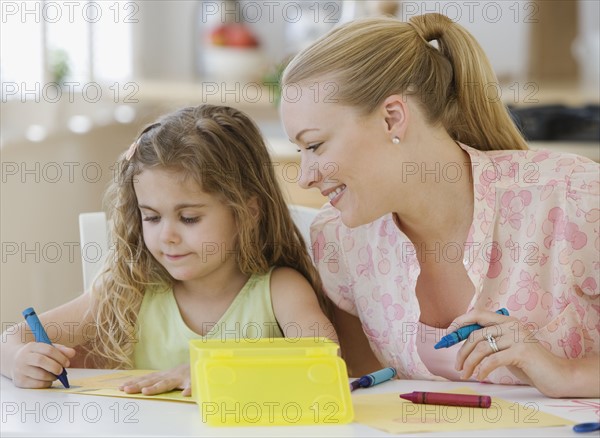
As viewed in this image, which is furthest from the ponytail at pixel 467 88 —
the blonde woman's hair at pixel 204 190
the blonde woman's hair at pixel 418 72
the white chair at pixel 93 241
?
the white chair at pixel 93 241

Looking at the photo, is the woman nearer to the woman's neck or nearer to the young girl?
the woman's neck

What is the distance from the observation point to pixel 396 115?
1.45 m

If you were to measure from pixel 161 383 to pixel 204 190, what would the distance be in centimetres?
38

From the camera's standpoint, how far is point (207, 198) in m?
1.54

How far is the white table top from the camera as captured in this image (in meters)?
1.06

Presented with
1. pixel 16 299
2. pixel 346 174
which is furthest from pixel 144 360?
pixel 16 299

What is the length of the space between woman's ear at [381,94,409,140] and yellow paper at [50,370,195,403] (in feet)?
1.60

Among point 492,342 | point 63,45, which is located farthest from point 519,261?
point 63,45

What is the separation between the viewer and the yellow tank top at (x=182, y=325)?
1563mm

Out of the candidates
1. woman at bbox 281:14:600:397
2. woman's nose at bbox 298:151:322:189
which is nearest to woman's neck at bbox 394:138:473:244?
woman at bbox 281:14:600:397

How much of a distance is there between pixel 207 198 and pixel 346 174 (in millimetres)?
241

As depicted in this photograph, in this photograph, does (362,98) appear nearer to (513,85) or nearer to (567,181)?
(567,181)

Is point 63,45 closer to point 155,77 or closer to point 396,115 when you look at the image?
point 155,77

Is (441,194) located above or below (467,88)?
below
